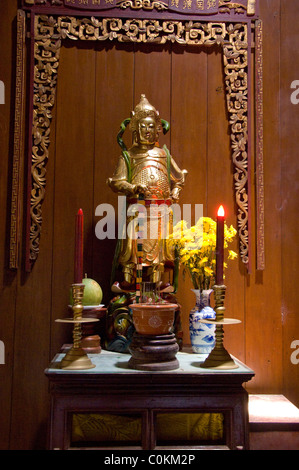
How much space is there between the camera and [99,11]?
83.7 inches

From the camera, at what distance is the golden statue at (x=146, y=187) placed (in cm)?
183

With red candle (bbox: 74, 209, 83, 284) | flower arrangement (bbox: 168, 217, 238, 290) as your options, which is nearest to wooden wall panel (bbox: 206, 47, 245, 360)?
flower arrangement (bbox: 168, 217, 238, 290)

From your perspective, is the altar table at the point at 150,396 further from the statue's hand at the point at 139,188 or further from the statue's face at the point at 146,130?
the statue's face at the point at 146,130

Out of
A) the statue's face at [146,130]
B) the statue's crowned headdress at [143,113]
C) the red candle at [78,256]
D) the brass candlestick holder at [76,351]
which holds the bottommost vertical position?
the brass candlestick holder at [76,351]

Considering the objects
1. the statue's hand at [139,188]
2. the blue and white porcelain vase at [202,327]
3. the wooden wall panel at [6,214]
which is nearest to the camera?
the blue and white porcelain vase at [202,327]

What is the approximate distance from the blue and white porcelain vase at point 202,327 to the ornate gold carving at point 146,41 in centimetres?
42

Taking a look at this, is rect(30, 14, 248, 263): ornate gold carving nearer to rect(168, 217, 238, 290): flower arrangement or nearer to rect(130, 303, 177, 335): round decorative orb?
rect(168, 217, 238, 290): flower arrangement

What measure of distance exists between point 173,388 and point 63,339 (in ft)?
2.55

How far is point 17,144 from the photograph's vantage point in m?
2.06

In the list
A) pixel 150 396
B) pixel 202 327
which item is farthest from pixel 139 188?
pixel 150 396

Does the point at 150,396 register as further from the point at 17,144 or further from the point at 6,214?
the point at 17,144

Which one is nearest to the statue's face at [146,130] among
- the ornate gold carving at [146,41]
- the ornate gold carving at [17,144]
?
the ornate gold carving at [146,41]

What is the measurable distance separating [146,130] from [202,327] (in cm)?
76
